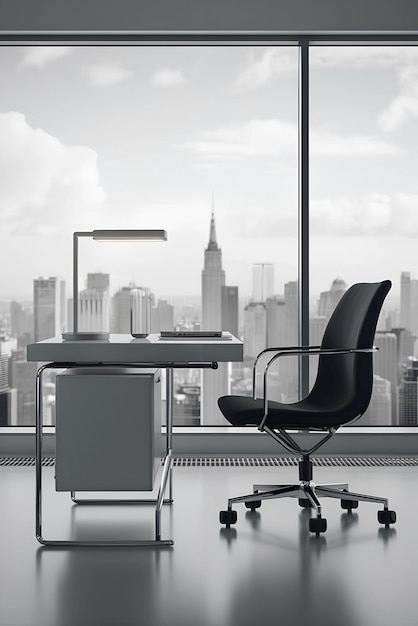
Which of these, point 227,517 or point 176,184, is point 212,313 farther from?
point 227,517

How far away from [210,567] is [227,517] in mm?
438

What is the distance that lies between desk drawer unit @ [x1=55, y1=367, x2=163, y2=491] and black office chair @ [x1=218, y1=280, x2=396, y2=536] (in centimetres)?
46

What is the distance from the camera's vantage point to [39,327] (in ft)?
14.7

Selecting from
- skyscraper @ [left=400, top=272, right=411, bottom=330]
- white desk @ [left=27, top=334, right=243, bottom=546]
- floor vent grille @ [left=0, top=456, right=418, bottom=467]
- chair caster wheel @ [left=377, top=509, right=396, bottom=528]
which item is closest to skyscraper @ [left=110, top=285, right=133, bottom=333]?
floor vent grille @ [left=0, top=456, right=418, bottom=467]

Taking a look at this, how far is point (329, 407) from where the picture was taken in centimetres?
308

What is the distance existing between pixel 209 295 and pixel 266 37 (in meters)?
1.73

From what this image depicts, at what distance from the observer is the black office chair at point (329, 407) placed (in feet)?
9.52

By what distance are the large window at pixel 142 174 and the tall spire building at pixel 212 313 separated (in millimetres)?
10

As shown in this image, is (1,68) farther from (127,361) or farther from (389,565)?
(389,565)

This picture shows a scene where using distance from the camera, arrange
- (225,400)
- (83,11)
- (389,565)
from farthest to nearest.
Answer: (83,11) → (225,400) → (389,565)

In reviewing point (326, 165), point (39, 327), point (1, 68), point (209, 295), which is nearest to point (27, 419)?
point (39, 327)

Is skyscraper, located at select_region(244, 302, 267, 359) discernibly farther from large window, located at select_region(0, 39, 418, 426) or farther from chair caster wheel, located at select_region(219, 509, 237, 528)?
chair caster wheel, located at select_region(219, 509, 237, 528)

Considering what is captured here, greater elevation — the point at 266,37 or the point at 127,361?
the point at 266,37

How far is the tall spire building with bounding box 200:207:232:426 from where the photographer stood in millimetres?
4449
